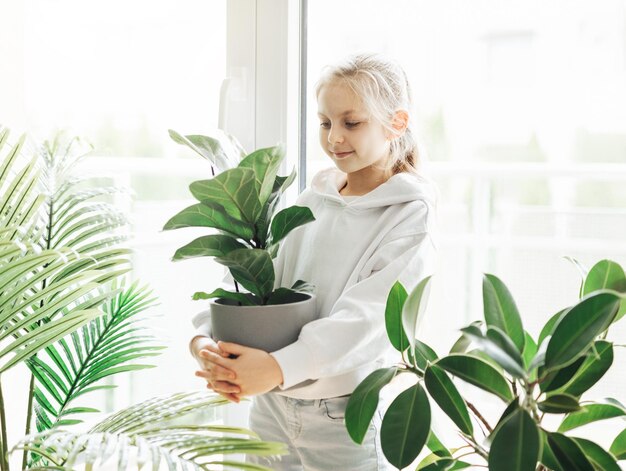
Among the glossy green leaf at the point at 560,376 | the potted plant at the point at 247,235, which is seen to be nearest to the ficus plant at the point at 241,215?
the potted plant at the point at 247,235

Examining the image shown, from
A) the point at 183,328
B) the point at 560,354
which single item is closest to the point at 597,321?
the point at 560,354

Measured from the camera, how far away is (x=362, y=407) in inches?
40.6

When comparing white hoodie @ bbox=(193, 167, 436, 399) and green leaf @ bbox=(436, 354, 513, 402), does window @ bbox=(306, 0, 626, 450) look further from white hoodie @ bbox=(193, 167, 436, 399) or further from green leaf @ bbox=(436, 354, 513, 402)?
green leaf @ bbox=(436, 354, 513, 402)

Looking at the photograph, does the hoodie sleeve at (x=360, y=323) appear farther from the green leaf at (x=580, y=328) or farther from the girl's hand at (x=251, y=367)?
the green leaf at (x=580, y=328)

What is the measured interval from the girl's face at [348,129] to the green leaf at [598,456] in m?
0.62

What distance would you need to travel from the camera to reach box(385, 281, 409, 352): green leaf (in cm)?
105

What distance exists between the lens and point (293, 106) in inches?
67.6

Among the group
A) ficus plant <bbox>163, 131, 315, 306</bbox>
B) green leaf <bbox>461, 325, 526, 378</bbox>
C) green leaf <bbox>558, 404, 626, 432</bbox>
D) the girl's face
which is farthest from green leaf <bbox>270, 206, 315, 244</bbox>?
green leaf <bbox>558, 404, 626, 432</bbox>

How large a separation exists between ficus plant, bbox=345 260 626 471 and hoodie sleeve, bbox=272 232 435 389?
0.13 metres

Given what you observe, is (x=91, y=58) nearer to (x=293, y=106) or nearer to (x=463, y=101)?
(x=293, y=106)

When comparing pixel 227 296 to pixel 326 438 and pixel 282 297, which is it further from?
pixel 326 438

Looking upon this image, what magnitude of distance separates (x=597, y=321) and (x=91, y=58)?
4.55 ft

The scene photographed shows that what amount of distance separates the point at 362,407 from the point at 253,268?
263mm

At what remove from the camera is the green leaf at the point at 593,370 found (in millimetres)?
953
